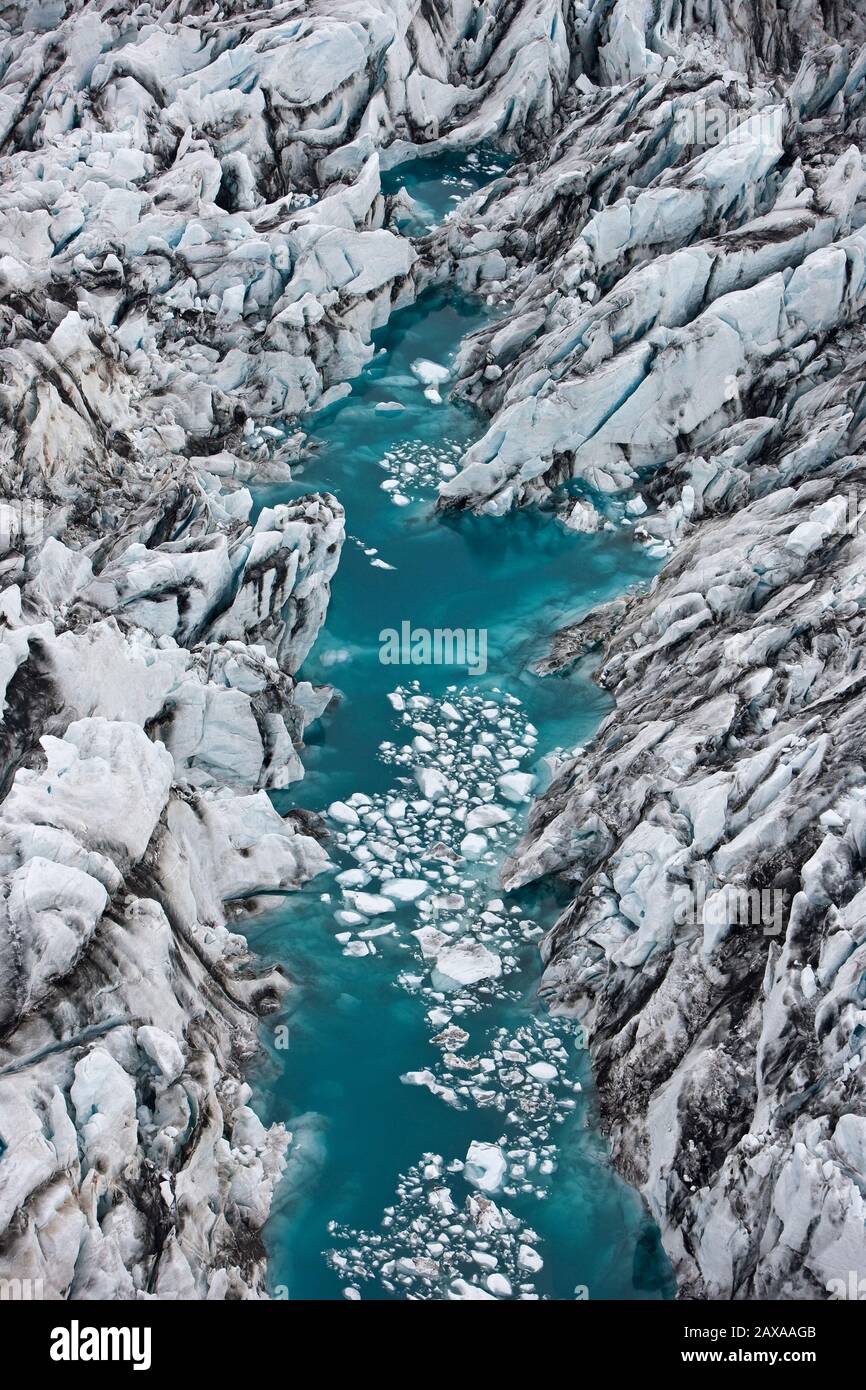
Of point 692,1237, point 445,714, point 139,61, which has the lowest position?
point 692,1237

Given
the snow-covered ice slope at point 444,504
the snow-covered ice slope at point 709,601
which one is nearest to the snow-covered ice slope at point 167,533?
the snow-covered ice slope at point 444,504

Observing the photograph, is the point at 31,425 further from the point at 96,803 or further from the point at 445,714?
the point at 96,803

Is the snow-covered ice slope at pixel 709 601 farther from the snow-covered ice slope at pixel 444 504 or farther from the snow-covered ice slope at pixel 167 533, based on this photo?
the snow-covered ice slope at pixel 167 533

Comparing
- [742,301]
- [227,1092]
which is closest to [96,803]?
[227,1092]

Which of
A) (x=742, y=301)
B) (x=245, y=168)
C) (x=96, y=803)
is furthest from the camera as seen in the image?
(x=245, y=168)

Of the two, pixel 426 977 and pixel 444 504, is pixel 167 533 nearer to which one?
pixel 444 504

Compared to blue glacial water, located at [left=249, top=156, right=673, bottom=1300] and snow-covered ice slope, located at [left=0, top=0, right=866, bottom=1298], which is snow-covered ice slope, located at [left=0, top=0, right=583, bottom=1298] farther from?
blue glacial water, located at [left=249, top=156, right=673, bottom=1300]

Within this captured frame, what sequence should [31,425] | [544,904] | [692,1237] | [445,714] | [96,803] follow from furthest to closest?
[31,425]
[445,714]
[544,904]
[96,803]
[692,1237]

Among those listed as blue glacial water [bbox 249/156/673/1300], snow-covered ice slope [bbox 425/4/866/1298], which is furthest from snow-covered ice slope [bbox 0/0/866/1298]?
blue glacial water [bbox 249/156/673/1300]
